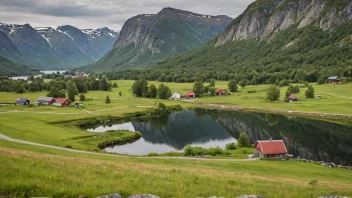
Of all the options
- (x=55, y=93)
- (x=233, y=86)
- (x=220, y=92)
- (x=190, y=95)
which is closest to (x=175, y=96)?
(x=190, y=95)

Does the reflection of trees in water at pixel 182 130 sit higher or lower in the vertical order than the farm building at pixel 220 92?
lower

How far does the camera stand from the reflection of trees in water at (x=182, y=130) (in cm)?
9581

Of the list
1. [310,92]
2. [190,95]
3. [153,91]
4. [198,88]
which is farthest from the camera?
[198,88]

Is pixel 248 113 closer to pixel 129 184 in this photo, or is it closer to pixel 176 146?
pixel 176 146

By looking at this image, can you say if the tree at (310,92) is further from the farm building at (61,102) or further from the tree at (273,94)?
the farm building at (61,102)

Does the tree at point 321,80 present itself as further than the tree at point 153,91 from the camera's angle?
Yes

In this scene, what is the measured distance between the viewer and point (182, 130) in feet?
359

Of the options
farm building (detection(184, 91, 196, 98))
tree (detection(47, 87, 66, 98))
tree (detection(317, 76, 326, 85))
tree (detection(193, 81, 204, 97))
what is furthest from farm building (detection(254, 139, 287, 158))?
tree (detection(317, 76, 326, 85))

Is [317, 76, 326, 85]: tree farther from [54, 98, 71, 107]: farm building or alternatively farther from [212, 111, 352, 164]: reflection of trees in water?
[54, 98, 71, 107]: farm building

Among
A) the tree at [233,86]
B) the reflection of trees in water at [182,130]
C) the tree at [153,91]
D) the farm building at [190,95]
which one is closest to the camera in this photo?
the reflection of trees in water at [182,130]

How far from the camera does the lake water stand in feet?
259

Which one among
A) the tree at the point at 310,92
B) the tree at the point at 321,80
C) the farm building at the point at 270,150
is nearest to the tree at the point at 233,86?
the tree at the point at 310,92

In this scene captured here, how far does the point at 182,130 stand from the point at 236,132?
1768 centimetres

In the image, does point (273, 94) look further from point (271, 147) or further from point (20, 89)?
point (20, 89)
